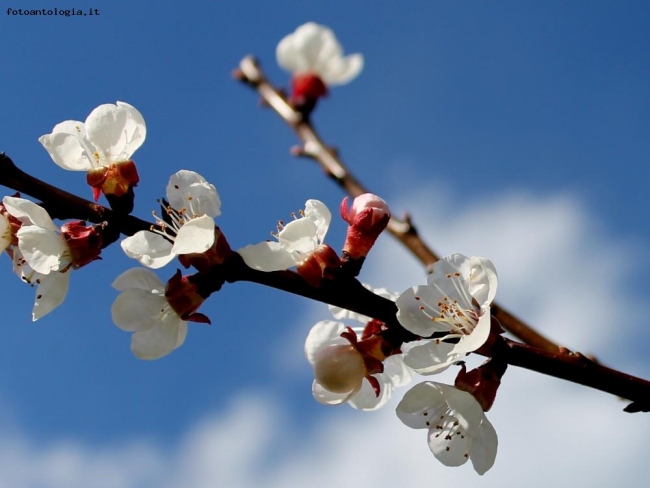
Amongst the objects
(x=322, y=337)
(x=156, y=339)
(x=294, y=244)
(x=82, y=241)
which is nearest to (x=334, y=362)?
(x=322, y=337)

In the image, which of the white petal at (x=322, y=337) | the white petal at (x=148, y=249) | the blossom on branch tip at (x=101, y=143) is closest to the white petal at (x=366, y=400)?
the white petal at (x=322, y=337)

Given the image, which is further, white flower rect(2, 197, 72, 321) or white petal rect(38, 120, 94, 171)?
white petal rect(38, 120, 94, 171)

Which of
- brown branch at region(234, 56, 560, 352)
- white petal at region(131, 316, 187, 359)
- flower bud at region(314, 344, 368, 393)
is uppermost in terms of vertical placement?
brown branch at region(234, 56, 560, 352)

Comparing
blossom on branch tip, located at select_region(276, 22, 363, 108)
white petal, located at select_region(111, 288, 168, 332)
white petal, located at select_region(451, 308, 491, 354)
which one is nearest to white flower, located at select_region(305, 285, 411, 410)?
white petal, located at select_region(451, 308, 491, 354)

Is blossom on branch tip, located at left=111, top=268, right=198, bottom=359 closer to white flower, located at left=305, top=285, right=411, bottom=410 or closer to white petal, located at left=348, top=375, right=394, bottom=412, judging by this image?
white flower, located at left=305, top=285, right=411, bottom=410

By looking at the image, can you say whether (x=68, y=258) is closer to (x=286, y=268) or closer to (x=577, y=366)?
(x=286, y=268)

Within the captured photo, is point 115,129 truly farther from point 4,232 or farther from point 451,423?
point 451,423

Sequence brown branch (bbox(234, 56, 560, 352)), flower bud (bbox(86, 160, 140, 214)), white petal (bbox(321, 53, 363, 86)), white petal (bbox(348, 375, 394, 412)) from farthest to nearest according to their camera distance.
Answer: white petal (bbox(321, 53, 363, 86)) < brown branch (bbox(234, 56, 560, 352)) < white petal (bbox(348, 375, 394, 412)) < flower bud (bbox(86, 160, 140, 214))

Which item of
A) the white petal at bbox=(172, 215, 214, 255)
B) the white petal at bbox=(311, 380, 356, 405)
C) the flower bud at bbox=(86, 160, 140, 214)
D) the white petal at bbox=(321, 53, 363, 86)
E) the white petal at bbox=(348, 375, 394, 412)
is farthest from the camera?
the white petal at bbox=(321, 53, 363, 86)
